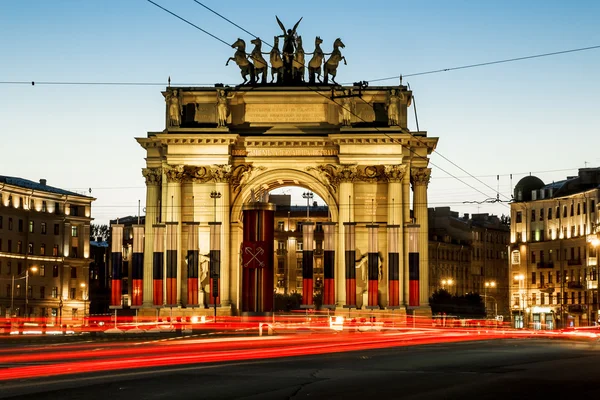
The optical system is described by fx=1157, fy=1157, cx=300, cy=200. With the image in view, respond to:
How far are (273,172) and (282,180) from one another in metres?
1.15

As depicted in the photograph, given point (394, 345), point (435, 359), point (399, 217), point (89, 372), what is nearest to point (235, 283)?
point (399, 217)

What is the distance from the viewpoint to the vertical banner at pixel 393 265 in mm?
75312

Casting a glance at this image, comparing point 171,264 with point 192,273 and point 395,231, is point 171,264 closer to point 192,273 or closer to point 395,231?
point 192,273

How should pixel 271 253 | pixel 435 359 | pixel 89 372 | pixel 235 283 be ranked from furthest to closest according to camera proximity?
pixel 235 283, pixel 271 253, pixel 435 359, pixel 89 372

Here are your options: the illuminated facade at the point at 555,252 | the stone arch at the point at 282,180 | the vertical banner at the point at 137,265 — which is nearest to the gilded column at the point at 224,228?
the stone arch at the point at 282,180

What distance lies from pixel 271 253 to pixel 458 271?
83860mm

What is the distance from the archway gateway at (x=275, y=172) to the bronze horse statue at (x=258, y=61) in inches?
45.5

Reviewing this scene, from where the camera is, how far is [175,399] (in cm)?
2494

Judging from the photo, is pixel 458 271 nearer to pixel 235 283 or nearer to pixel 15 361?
pixel 235 283

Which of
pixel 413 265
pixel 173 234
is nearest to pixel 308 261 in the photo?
pixel 413 265

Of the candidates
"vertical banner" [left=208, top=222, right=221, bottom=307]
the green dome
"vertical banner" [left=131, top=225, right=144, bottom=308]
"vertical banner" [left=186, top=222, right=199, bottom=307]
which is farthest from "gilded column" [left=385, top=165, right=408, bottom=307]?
the green dome

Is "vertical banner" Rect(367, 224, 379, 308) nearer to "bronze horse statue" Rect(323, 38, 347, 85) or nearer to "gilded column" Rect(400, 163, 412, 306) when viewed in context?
"gilded column" Rect(400, 163, 412, 306)

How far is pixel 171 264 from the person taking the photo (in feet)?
254

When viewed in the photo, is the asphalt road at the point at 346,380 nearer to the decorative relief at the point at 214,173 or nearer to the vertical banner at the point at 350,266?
the vertical banner at the point at 350,266
